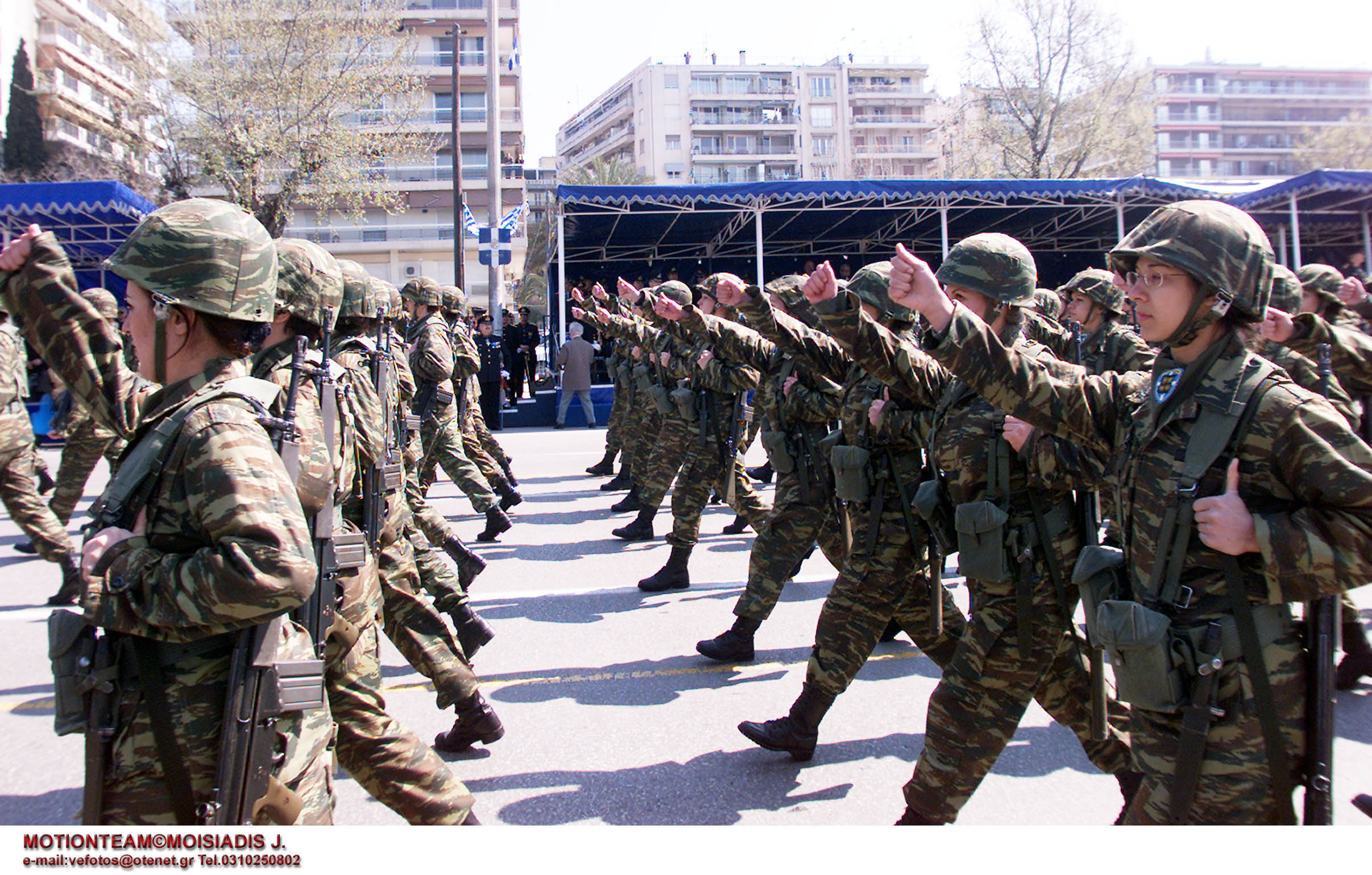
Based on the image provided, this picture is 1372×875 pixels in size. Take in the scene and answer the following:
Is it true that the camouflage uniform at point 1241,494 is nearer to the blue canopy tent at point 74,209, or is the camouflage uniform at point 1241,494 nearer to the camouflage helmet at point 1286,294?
the camouflage helmet at point 1286,294

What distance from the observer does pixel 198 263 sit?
82.2 inches

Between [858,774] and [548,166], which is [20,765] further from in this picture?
[548,166]

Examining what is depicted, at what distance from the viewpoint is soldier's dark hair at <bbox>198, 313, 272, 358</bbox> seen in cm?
213

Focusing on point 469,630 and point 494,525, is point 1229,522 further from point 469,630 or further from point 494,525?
point 494,525

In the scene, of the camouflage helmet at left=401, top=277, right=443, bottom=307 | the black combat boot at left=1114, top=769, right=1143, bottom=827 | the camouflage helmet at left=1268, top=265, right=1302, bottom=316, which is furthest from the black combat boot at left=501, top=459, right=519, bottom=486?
the black combat boot at left=1114, top=769, right=1143, bottom=827

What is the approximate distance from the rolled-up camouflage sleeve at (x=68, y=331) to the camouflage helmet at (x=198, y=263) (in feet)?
2.06

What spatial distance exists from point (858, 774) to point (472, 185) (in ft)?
184

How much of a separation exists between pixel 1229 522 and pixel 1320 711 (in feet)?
1.61

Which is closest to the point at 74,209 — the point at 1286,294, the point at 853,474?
the point at 853,474

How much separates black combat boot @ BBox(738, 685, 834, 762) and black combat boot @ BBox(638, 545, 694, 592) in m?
2.61

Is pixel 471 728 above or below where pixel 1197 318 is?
below

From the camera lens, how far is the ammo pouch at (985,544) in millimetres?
2955

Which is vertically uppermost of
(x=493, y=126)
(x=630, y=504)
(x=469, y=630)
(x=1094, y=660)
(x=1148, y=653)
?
(x=493, y=126)

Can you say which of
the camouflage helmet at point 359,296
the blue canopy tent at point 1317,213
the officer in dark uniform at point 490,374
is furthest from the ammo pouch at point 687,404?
the blue canopy tent at point 1317,213
